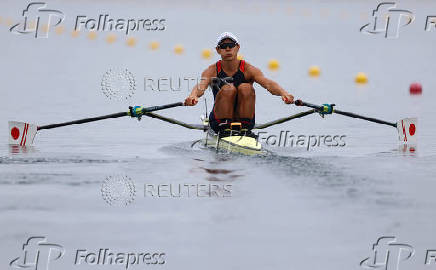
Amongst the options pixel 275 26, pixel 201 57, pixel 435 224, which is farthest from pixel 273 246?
pixel 275 26

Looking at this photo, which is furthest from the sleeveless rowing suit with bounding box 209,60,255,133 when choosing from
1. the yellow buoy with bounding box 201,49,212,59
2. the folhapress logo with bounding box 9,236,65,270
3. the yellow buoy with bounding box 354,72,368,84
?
the yellow buoy with bounding box 201,49,212,59

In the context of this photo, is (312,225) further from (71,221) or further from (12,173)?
(12,173)

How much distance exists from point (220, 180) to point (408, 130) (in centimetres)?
507

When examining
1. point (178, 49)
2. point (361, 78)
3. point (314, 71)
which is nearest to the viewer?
point (361, 78)

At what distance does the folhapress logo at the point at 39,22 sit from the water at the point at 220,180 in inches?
613

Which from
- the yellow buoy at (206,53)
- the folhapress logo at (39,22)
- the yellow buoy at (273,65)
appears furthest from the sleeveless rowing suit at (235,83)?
the folhapress logo at (39,22)

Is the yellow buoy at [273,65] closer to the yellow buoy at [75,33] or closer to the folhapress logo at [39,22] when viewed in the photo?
the folhapress logo at [39,22]

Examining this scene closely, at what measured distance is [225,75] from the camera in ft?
49.4

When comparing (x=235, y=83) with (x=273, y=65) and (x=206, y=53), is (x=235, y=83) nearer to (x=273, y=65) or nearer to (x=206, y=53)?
(x=273, y=65)

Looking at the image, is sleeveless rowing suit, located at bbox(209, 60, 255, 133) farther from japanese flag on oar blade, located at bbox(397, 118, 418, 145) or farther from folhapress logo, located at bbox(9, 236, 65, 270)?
folhapress logo, located at bbox(9, 236, 65, 270)

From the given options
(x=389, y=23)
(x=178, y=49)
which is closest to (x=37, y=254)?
(x=178, y=49)

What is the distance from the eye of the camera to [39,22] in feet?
163

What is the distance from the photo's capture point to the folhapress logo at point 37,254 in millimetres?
8930

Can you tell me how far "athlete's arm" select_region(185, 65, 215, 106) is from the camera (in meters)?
14.6
